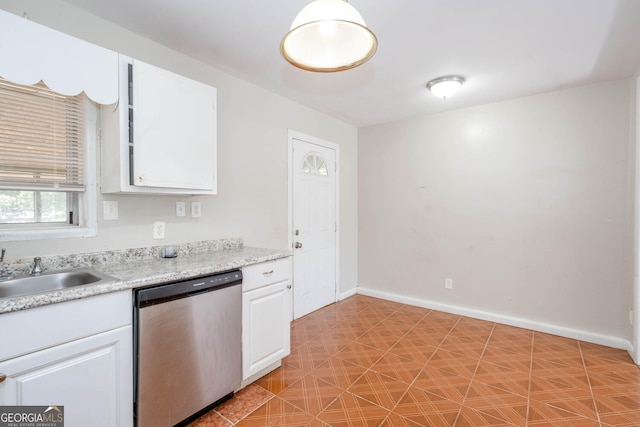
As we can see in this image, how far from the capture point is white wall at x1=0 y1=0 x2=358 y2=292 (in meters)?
1.81

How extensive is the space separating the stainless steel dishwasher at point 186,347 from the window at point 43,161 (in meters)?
0.77

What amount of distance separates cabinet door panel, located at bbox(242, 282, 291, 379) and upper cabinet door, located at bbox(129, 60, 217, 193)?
85cm

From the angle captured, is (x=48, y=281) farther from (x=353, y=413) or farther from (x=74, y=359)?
(x=353, y=413)

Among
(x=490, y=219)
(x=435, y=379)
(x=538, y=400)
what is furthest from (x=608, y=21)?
(x=435, y=379)

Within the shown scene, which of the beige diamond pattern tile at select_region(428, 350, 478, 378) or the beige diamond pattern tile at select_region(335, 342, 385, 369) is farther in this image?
the beige diamond pattern tile at select_region(335, 342, 385, 369)

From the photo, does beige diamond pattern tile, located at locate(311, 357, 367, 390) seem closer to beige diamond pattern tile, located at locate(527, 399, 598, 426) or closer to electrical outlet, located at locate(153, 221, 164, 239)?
beige diamond pattern tile, located at locate(527, 399, 598, 426)

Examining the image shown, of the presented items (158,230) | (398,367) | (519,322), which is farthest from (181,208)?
(519,322)

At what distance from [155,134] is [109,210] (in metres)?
0.59

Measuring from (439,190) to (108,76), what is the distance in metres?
3.36

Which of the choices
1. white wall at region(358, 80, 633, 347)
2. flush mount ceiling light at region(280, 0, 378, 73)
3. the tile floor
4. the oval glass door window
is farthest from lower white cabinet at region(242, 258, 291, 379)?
white wall at region(358, 80, 633, 347)

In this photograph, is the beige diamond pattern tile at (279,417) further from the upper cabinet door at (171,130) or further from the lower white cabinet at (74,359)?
the upper cabinet door at (171,130)

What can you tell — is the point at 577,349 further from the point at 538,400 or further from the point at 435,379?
the point at 435,379

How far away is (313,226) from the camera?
12.0 ft

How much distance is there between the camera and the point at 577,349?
2.73m
